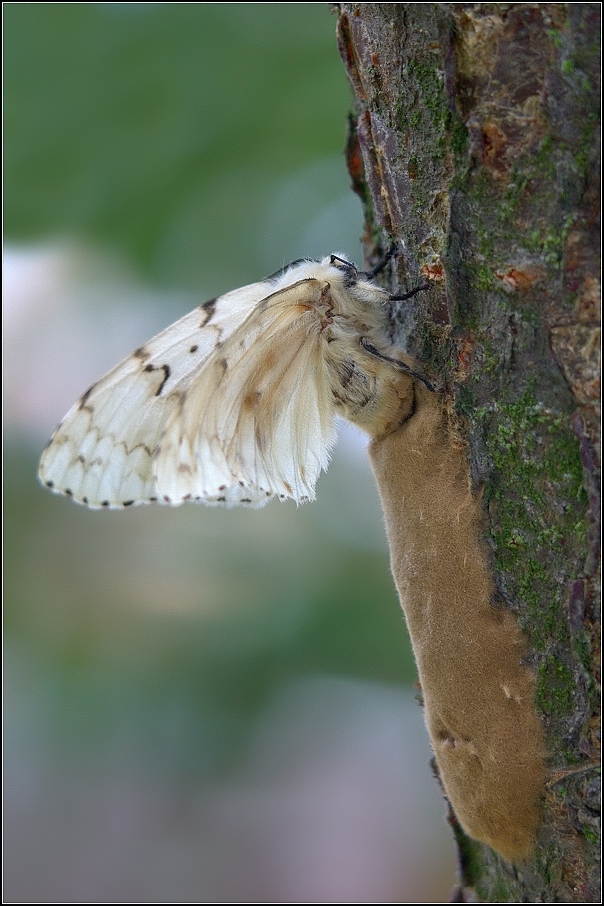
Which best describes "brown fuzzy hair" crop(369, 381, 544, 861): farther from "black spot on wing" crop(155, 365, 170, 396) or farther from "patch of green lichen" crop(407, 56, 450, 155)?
"black spot on wing" crop(155, 365, 170, 396)

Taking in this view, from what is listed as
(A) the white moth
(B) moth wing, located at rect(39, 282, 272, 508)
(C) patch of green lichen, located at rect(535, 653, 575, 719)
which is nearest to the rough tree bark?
(C) patch of green lichen, located at rect(535, 653, 575, 719)

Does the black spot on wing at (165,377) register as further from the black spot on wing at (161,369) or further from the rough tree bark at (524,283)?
the rough tree bark at (524,283)

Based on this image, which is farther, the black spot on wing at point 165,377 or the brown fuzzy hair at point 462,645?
the black spot on wing at point 165,377

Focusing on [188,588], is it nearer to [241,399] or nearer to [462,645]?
[241,399]

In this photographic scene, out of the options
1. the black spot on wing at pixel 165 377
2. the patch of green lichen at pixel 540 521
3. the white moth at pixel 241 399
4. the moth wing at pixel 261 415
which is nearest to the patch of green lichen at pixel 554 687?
the patch of green lichen at pixel 540 521

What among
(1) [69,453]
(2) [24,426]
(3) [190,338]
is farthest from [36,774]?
(3) [190,338]

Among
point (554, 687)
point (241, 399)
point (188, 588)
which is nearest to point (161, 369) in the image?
point (241, 399)

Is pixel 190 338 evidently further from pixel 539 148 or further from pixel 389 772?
pixel 389 772
